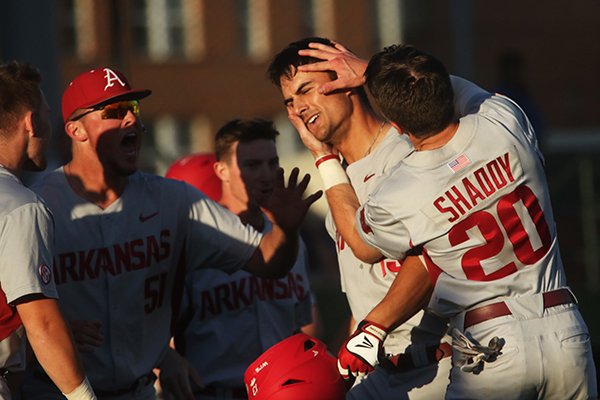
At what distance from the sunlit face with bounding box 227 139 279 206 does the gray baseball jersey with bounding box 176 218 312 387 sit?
0.56 meters

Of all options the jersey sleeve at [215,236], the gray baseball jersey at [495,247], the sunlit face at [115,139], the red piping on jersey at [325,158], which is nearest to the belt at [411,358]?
the gray baseball jersey at [495,247]

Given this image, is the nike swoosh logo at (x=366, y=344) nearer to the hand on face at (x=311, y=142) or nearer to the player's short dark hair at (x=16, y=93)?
the hand on face at (x=311, y=142)

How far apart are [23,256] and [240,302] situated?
255 cm

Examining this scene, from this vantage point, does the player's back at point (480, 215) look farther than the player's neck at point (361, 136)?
No

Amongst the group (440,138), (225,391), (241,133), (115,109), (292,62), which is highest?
(292,62)

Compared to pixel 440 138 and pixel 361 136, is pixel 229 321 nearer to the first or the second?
pixel 361 136

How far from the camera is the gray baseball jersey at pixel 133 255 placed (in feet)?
21.6

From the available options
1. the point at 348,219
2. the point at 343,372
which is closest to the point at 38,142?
the point at 348,219

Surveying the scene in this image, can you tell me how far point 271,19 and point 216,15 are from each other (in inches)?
68.7

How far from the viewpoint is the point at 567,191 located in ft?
63.4

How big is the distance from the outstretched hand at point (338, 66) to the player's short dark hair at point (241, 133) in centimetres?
164

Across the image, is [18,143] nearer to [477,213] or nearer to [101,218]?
[101,218]

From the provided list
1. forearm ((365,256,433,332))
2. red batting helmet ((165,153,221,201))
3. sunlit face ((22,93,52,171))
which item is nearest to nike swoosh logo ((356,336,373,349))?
forearm ((365,256,433,332))

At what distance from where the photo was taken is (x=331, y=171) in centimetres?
617
